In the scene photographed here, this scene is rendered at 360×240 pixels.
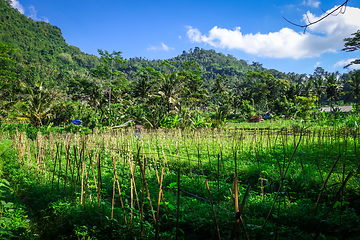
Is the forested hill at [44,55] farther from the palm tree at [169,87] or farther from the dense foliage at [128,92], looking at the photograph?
the palm tree at [169,87]

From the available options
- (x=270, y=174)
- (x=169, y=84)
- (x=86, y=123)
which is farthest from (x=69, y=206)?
(x=169, y=84)

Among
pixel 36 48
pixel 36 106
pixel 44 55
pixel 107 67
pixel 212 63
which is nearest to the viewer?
pixel 36 106

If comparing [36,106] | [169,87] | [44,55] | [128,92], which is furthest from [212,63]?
[36,106]

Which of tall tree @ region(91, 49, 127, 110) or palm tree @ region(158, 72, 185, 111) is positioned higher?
tall tree @ region(91, 49, 127, 110)

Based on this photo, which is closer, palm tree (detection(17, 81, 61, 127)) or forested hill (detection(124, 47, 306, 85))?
palm tree (detection(17, 81, 61, 127))

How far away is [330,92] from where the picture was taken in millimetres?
34969

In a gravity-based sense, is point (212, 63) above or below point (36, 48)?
above

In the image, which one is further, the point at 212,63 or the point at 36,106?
the point at 212,63

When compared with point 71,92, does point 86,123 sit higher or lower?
lower

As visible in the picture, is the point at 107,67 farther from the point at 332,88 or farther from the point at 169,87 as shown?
the point at 332,88

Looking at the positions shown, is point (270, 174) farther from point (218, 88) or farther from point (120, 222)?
point (218, 88)

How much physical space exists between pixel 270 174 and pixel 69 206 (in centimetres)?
385

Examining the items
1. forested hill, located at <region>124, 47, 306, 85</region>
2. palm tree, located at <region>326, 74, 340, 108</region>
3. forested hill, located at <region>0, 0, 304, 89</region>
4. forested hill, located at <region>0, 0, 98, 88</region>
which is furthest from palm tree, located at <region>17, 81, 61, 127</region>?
forested hill, located at <region>124, 47, 306, 85</region>

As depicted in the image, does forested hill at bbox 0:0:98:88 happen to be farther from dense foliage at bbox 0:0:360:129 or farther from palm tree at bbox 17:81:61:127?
palm tree at bbox 17:81:61:127
